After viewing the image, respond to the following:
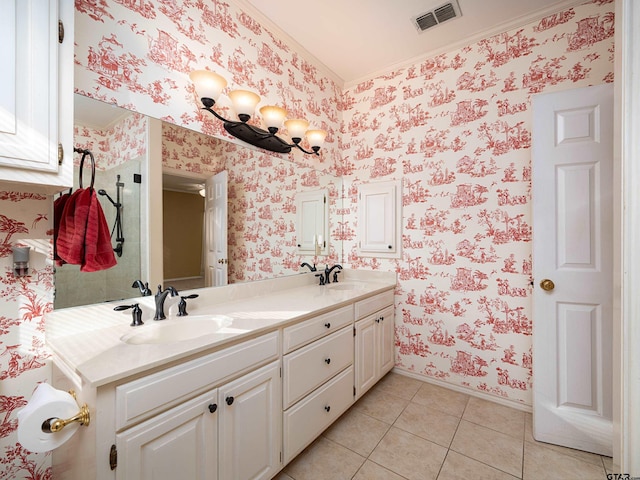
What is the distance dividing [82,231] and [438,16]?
2538 millimetres

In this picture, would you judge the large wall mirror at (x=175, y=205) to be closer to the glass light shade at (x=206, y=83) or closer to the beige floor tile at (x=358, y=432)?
the glass light shade at (x=206, y=83)

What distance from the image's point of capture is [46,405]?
0.81 meters

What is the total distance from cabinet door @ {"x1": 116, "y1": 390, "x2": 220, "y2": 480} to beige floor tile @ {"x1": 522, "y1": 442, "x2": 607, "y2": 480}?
5.35 feet

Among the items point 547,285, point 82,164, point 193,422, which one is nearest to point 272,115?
point 82,164

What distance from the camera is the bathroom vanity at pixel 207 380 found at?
885 millimetres

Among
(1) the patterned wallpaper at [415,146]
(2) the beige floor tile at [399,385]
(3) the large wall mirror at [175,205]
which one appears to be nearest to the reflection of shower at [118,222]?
(3) the large wall mirror at [175,205]

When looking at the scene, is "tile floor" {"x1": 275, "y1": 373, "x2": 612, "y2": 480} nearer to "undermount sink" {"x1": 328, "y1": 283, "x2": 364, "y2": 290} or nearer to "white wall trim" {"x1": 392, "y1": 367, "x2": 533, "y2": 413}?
"white wall trim" {"x1": 392, "y1": 367, "x2": 533, "y2": 413}

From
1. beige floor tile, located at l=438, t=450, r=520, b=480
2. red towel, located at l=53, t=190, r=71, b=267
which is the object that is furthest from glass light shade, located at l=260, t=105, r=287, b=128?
beige floor tile, located at l=438, t=450, r=520, b=480

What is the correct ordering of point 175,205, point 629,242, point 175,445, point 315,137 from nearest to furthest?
point 629,242 → point 175,445 → point 175,205 → point 315,137

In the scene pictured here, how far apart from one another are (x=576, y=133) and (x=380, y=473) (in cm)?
225

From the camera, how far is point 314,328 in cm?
162

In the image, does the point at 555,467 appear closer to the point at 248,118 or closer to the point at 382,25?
the point at 248,118

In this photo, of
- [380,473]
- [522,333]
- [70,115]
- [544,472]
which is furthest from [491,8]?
[380,473]

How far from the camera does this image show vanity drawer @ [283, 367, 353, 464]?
146 cm
